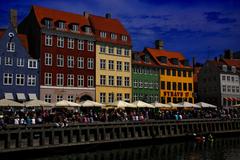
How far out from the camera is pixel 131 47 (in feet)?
243

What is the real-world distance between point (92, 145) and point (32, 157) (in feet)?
26.0

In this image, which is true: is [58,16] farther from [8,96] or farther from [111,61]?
[8,96]

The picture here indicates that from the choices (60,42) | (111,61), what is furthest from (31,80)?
(111,61)

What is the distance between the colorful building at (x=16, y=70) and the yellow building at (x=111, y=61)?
1174 centimetres

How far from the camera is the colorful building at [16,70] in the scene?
57.4 m

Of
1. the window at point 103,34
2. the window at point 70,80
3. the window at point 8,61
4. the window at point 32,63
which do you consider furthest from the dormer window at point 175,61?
the window at point 8,61

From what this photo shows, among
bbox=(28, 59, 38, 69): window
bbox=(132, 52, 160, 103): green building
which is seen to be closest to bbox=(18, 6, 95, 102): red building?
bbox=(28, 59, 38, 69): window

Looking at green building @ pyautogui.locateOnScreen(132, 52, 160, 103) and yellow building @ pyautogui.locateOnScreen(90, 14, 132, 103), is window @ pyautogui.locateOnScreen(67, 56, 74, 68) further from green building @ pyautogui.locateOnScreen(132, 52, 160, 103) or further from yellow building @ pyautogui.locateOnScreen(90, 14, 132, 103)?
green building @ pyautogui.locateOnScreen(132, 52, 160, 103)

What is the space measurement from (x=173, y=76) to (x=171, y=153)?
146 feet

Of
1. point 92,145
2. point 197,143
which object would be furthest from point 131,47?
point 92,145

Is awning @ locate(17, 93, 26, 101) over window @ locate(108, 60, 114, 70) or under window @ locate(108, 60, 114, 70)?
under

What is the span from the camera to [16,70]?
2317 inches

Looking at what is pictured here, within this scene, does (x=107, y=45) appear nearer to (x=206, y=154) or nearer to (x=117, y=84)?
(x=117, y=84)

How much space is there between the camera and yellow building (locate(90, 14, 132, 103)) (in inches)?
2692
